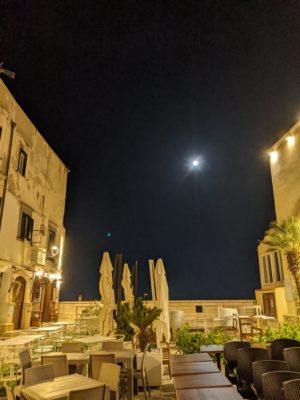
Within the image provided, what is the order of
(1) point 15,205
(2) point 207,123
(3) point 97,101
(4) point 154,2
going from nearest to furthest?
(4) point 154,2, (1) point 15,205, (3) point 97,101, (2) point 207,123

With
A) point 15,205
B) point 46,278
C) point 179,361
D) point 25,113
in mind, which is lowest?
point 179,361

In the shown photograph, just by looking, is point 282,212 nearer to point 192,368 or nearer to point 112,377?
point 192,368

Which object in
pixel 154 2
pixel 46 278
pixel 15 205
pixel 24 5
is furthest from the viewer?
pixel 46 278

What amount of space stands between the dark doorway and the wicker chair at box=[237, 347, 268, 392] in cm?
1229

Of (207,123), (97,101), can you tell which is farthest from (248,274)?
(97,101)

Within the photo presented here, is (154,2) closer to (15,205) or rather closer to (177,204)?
(15,205)

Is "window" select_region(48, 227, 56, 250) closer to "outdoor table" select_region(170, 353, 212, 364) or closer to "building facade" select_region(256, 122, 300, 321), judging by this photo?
"building facade" select_region(256, 122, 300, 321)

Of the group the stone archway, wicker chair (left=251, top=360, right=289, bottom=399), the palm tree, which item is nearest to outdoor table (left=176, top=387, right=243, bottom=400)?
wicker chair (left=251, top=360, right=289, bottom=399)

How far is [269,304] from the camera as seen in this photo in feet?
54.1

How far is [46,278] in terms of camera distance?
16.4 metres

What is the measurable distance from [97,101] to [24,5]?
22.4ft

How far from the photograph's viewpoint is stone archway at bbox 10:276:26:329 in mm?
13257

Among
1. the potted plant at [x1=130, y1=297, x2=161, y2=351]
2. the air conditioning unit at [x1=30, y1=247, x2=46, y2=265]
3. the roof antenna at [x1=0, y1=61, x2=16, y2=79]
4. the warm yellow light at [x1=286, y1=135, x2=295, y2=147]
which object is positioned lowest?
the potted plant at [x1=130, y1=297, x2=161, y2=351]

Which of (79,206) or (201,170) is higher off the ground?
(201,170)
